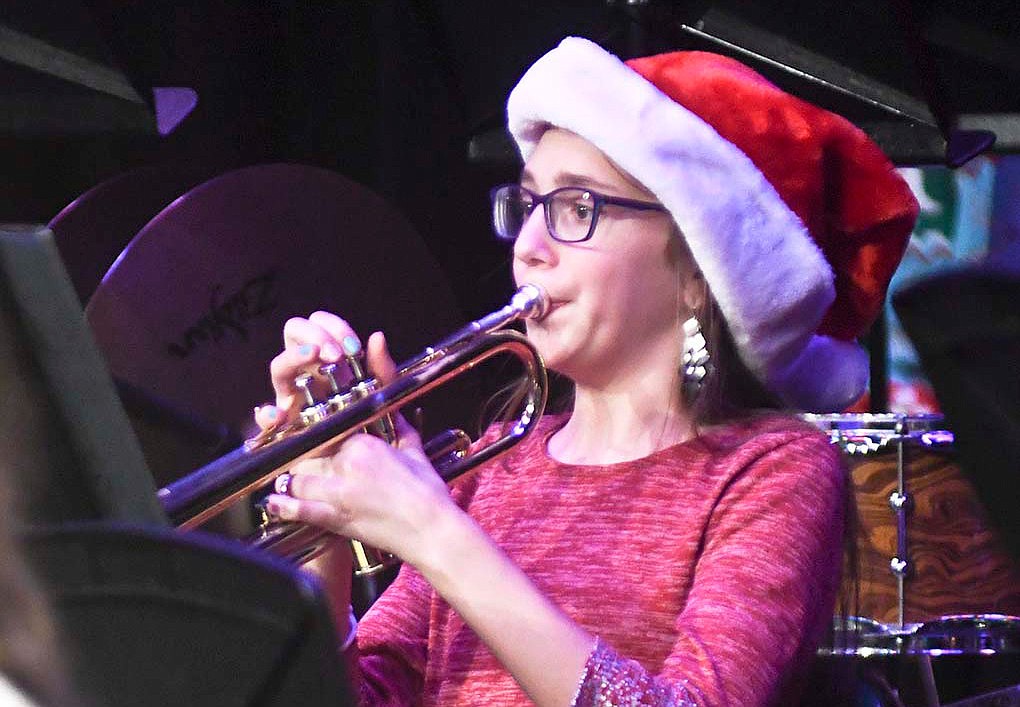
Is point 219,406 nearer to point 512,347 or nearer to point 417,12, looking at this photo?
point 512,347

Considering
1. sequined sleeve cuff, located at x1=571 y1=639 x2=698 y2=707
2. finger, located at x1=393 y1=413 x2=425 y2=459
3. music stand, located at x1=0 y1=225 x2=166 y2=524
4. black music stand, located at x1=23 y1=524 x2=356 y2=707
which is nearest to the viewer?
black music stand, located at x1=23 y1=524 x2=356 y2=707

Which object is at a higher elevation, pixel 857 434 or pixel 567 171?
pixel 567 171

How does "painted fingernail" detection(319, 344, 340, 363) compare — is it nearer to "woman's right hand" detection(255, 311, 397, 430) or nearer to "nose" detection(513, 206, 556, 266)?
"woman's right hand" detection(255, 311, 397, 430)

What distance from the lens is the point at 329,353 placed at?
5.11 ft

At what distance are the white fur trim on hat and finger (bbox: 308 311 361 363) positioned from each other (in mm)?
345

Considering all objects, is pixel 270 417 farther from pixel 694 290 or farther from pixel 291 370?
pixel 694 290

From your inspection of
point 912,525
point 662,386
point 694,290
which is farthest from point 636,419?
point 912,525

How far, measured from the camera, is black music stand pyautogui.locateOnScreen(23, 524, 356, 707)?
0.65 meters

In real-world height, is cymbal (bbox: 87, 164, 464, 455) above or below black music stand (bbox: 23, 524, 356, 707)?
above

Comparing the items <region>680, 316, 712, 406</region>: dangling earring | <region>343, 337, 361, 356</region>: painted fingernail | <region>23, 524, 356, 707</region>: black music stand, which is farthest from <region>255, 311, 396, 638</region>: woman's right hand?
<region>23, 524, 356, 707</region>: black music stand

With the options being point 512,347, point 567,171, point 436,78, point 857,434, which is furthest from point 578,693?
point 436,78

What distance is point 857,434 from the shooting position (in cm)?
229

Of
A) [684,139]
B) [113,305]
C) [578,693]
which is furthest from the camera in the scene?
[113,305]

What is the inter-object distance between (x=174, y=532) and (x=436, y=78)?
2.22 m
